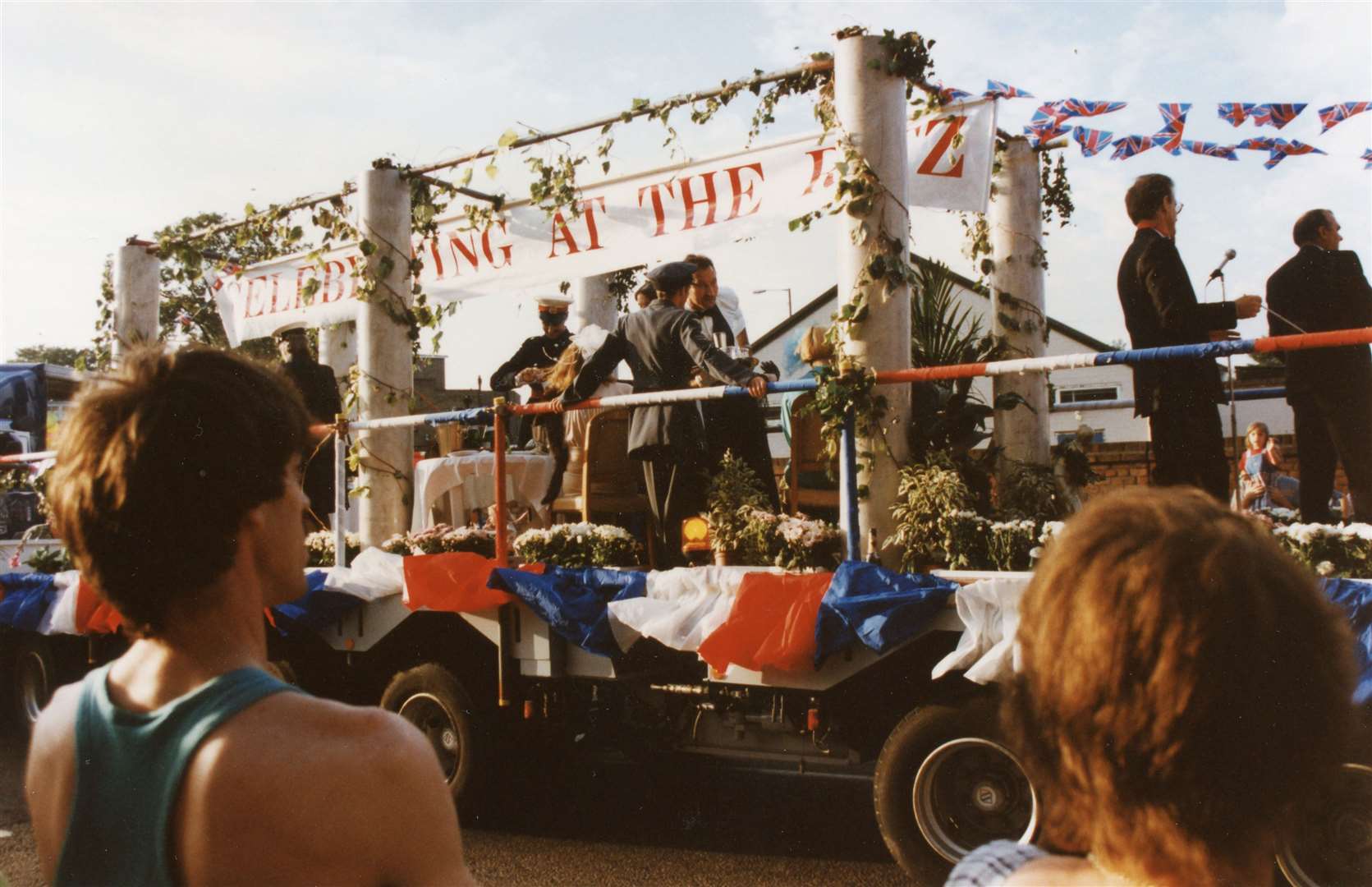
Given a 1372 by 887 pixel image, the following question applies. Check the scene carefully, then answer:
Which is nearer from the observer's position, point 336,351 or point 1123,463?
point 1123,463

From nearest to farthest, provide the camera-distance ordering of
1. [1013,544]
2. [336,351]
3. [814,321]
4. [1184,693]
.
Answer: [1184,693] < [1013,544] < [336,351] < [814,321]

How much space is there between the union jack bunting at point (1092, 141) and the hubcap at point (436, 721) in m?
5.24

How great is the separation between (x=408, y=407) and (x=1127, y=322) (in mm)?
4553

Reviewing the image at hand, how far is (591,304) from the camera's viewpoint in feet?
34.4

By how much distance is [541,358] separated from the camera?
909cm

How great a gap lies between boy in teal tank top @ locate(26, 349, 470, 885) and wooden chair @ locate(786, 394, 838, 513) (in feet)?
16.1

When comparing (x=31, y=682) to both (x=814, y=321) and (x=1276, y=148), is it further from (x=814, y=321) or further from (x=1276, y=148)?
(x=814, y=321)

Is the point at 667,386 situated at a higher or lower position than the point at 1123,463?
higher

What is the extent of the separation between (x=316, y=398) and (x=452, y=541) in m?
3.07

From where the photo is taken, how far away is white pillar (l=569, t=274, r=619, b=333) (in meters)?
10.5

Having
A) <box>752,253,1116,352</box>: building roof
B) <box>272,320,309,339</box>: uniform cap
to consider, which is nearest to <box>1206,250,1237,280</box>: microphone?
<box>272,320,309,339</box>: uniform cap

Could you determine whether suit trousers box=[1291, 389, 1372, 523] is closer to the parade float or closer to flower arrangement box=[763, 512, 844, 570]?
the parade float

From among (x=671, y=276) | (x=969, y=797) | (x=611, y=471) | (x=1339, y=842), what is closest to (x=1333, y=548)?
(x=1339, y=842)

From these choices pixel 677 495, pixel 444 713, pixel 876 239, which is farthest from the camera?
pixel 677 495
